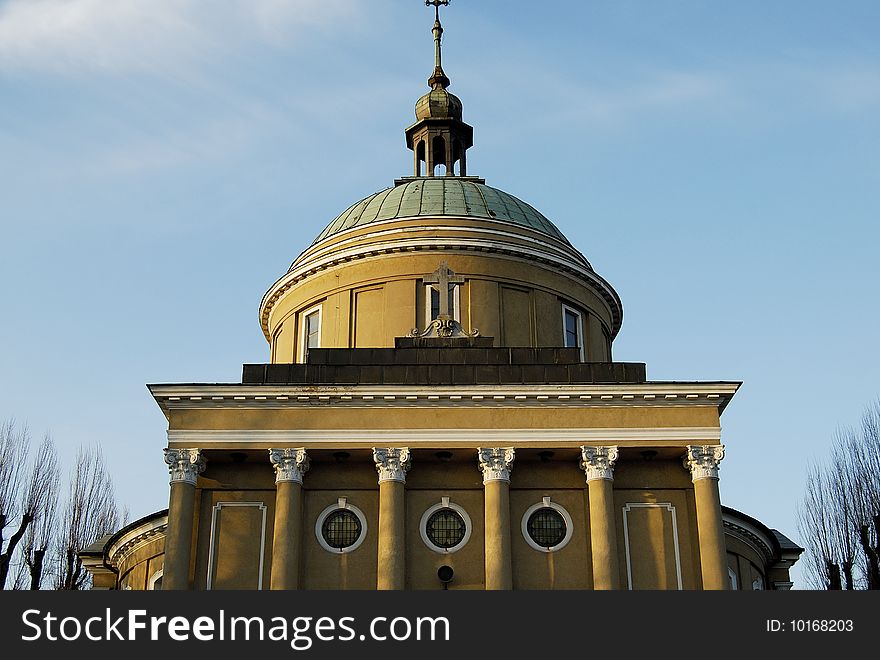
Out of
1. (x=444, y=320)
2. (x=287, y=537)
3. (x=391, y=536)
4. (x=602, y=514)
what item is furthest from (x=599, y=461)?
(x=287, y=537)

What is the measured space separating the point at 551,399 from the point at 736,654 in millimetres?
10716

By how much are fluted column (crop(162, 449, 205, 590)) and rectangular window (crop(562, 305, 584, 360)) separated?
44.0 feet

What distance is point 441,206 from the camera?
3988cm

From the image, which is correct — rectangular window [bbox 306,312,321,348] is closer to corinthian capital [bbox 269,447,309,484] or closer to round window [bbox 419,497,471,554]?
corinthian capital [bbox 269,447,309,484]

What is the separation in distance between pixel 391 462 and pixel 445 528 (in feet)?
7.15

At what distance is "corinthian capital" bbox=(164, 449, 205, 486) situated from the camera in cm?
2817

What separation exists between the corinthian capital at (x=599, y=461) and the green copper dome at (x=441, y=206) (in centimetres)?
1189

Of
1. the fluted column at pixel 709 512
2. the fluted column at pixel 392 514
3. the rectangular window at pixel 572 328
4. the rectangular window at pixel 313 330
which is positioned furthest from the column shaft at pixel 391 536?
the rectangular window at pixel 572 328

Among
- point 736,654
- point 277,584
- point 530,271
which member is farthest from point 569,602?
point 530,271

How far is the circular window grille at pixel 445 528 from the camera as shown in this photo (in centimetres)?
2869

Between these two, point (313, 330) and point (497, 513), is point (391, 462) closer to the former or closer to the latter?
point (497, 513)

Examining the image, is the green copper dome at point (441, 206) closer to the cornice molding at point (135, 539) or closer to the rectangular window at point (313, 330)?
the rectangular window at point (313, 330)

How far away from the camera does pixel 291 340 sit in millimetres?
38219

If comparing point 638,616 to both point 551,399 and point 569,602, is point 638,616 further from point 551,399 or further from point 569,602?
point 551,399
